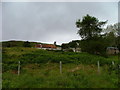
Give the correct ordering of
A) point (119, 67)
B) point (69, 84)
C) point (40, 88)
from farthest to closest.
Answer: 1. point (119, 67)
2. point (69, 84)
3. point (40, 88)

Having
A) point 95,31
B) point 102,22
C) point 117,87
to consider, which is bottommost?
point 117,87

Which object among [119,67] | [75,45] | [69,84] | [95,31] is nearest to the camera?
[69,84]

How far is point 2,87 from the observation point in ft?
19.7

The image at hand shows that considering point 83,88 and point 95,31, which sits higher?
point 95,31

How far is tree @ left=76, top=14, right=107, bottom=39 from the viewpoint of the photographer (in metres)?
38.4

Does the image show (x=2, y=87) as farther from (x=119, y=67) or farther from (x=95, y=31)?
(x=95, y=31)

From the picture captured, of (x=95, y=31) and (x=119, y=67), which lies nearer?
(x=119, y=67)

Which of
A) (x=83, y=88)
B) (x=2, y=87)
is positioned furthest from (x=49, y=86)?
(x=2, y=87)

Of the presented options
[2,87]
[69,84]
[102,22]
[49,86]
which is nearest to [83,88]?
[69,84]

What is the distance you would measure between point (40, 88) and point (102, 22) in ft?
122

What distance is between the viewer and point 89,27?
38688 mm

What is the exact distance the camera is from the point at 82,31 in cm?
3916

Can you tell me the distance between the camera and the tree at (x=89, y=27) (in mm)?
38422

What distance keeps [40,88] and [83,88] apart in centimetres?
171
